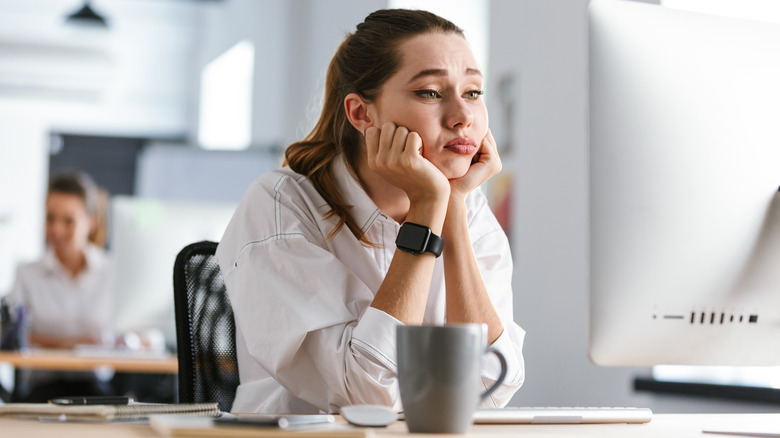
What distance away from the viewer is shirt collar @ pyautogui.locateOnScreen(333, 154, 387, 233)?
1.41m

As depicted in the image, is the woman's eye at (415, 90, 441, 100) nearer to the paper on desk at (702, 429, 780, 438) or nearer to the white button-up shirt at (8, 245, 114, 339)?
the paper on desk at (702, 429, 780, 438)

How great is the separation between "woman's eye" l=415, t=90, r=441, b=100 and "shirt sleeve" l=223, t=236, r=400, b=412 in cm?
31

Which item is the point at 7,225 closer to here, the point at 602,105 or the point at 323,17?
the point at 323,17

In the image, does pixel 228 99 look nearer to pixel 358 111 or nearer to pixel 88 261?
pixel 88 261

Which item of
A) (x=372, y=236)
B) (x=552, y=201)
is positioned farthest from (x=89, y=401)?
(x=552, y=201)

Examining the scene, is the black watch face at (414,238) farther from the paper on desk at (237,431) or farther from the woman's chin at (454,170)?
the paper on desk at (237,431)

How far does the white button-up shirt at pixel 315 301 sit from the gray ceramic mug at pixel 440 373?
1.17ft

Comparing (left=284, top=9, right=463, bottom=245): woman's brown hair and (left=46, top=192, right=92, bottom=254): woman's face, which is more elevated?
(left=284, top=9, right=463, bottom=245): woman's brown hair

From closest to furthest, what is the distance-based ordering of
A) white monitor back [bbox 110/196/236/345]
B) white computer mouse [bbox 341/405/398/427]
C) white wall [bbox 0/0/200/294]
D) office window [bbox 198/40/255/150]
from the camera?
1. white computer mouse [bbox 341/405/398/427]
2. white monitor back [bbox 110/196/236/345]
3. office window [bbox 198/40/255/150]
4. white wall [bbox 0/0/200/294]

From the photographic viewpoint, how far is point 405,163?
1.24 meters

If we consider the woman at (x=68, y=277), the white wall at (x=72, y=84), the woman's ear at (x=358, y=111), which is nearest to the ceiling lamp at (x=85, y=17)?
the white wall at (x=72, y=84)

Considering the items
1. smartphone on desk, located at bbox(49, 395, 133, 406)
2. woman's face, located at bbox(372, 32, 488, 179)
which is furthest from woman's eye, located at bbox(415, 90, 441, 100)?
smartphone on desk, located at bbox(49, 395, 133, 406)

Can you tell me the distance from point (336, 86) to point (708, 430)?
95 centimetres

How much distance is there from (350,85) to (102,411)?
822 millimetres
